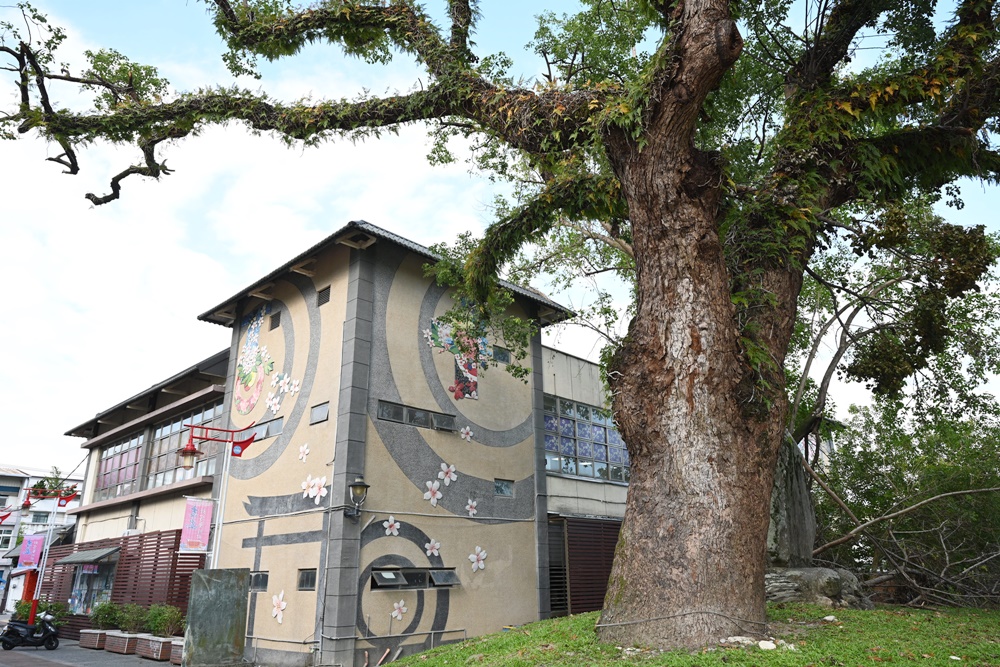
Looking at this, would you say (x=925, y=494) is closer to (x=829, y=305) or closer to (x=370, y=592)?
(x=829, y=305)

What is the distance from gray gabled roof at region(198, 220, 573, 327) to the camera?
478 inches

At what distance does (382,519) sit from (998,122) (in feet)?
32.0

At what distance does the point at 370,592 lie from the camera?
10.8 metres

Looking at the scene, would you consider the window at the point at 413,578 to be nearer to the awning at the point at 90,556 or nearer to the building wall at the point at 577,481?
the building wall at the point at 577,481

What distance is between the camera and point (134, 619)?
14961mm

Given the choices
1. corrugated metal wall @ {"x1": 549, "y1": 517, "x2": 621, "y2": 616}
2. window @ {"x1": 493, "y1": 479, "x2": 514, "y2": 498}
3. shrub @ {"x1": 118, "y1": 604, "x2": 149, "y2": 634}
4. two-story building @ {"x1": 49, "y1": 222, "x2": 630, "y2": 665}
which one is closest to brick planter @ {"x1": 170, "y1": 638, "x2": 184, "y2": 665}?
two-story building @ {"x1": 49, "y1": 222, "x2": 630, "y2": 665}

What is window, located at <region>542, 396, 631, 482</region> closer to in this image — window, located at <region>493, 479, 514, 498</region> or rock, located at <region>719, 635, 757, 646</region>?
window, located at <region>493, 479, 514, 498</region>

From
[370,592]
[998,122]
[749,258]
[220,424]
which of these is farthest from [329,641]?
[998,122]

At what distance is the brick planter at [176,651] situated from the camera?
12758mm

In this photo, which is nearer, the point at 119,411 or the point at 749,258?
the point at 749,258

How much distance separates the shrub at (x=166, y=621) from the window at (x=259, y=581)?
2890 mm

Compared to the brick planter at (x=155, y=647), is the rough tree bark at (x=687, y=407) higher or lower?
higher

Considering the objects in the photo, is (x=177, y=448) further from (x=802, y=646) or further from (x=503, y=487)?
(x=802, y=646)

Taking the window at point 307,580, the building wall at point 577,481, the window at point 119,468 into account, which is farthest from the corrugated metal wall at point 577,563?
the window at point 119,468
